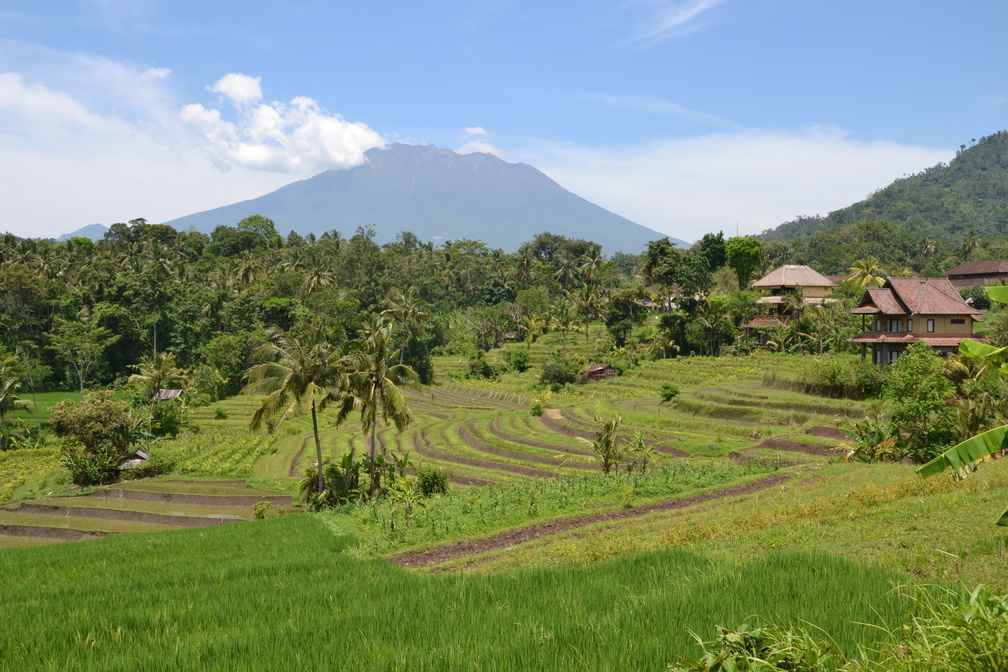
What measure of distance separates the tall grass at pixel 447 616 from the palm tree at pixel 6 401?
1625 inches

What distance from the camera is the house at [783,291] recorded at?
61438mm

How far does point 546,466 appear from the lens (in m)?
33.6

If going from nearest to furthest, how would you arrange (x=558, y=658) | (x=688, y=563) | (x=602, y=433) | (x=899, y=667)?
(x=899, y=667), (x=558, y=658), (x=688, y=563), (x=602, y=433)

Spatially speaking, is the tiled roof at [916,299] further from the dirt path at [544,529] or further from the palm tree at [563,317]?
the palm tree at [563,317]

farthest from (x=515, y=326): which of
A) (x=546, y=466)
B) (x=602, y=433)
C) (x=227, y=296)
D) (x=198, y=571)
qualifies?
(x=198, y=571)

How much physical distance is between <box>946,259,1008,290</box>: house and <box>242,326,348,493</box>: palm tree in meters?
81.1

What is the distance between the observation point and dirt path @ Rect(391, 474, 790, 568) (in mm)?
14906

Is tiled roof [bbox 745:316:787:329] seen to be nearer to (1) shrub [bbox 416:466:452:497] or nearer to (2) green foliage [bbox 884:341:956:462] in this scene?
(2) green foliage [bbox 884:341:956:462]

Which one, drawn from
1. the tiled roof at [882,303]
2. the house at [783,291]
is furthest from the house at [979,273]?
the tiled roof at [882,303]

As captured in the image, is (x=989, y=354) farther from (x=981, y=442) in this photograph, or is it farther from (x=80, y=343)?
(x=80, y=343)

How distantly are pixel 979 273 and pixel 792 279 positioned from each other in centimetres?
3289

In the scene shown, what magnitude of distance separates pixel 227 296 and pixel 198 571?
6776cm

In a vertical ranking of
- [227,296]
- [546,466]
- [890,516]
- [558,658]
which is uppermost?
[227,296]

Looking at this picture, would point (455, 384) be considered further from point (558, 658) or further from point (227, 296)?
point (558, 658)
